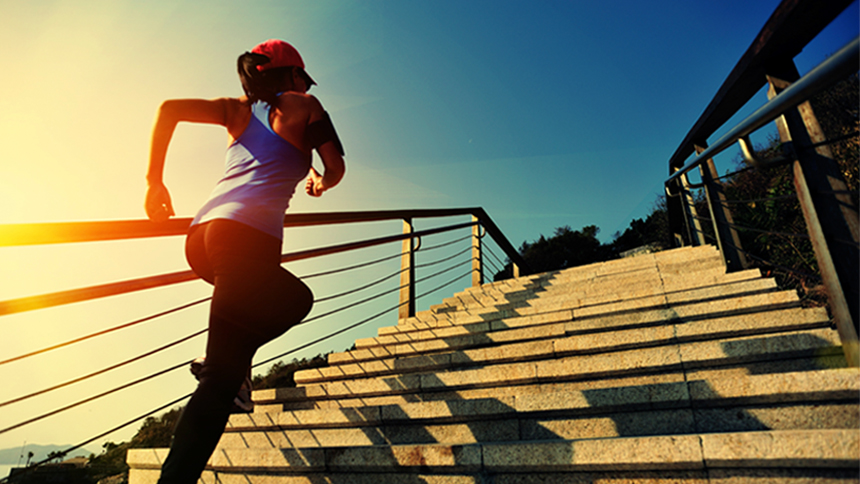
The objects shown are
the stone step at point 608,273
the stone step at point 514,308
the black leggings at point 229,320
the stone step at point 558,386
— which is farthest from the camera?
the stone step at point 608,273

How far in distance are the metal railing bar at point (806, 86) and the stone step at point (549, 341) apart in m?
1.07

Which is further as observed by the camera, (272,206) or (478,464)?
(478,464)

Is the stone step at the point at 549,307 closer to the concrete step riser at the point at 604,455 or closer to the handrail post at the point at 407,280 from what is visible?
the handrail post at the point at 407,280

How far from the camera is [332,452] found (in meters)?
1.88

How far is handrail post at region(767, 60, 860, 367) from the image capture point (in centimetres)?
159

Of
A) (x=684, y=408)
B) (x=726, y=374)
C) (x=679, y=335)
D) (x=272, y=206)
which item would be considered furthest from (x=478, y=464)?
(x=679, y=335)

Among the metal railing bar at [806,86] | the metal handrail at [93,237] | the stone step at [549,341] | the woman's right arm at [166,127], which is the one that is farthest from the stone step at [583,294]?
the woman's right arm at [166,127]

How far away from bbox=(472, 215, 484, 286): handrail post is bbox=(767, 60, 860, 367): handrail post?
13.3 feet

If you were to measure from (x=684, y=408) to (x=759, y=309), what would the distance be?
1175 millimetres

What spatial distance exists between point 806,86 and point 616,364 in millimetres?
1492

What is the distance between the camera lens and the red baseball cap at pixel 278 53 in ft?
4.79

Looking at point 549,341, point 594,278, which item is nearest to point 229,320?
point 549,341

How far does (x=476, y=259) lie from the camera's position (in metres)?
5.82

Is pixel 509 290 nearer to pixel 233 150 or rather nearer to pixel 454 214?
pixel 454 214
